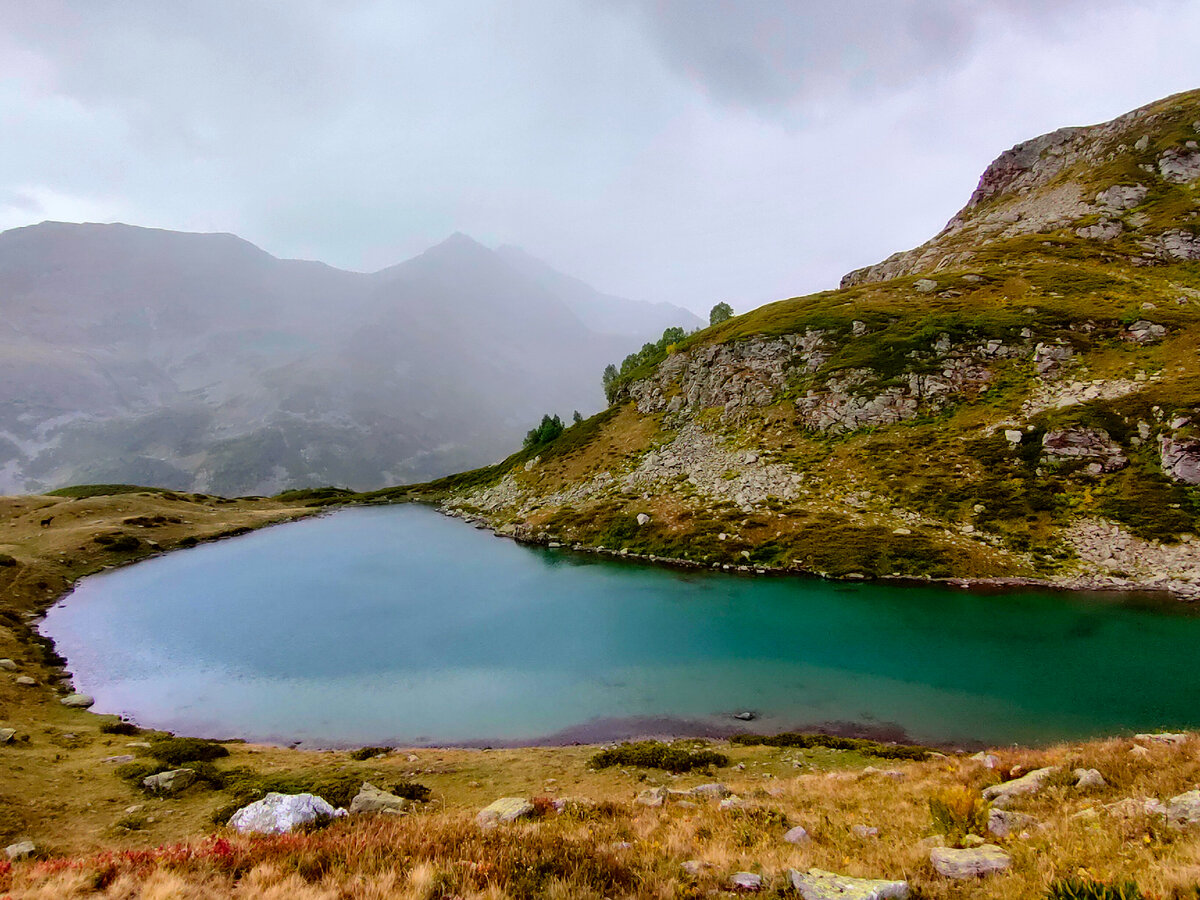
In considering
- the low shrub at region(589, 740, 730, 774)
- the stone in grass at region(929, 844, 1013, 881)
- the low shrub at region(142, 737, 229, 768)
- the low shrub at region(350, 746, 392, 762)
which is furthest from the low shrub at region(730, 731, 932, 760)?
the low shrub at region(142, 737, 229, 768)

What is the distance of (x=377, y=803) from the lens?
16312mm

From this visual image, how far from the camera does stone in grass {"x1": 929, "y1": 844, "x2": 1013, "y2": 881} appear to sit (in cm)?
882

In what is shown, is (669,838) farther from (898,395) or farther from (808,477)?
(898,395)

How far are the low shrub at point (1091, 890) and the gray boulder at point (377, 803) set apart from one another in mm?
16201

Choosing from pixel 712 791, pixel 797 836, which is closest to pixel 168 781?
pixel 712 791

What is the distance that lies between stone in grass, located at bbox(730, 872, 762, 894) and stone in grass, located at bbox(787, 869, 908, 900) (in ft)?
1.92

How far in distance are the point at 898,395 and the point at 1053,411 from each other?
1730 cm

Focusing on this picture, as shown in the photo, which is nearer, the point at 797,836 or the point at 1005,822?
the point at 1005,822

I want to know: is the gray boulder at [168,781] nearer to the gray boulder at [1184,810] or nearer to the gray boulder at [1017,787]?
the gray boulder at [1017,787]

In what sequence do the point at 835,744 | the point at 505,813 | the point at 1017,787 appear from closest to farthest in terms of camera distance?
1. the point at 1017,787
2. the point at 505,813
3. the point at 835,744

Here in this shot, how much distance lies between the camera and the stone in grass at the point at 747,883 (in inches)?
346

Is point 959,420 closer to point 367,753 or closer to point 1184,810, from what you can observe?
point 1184,810

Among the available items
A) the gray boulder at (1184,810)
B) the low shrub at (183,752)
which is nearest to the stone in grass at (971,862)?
the gray boulder at (1184,810)

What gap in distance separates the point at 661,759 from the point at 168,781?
2007 centimetres
